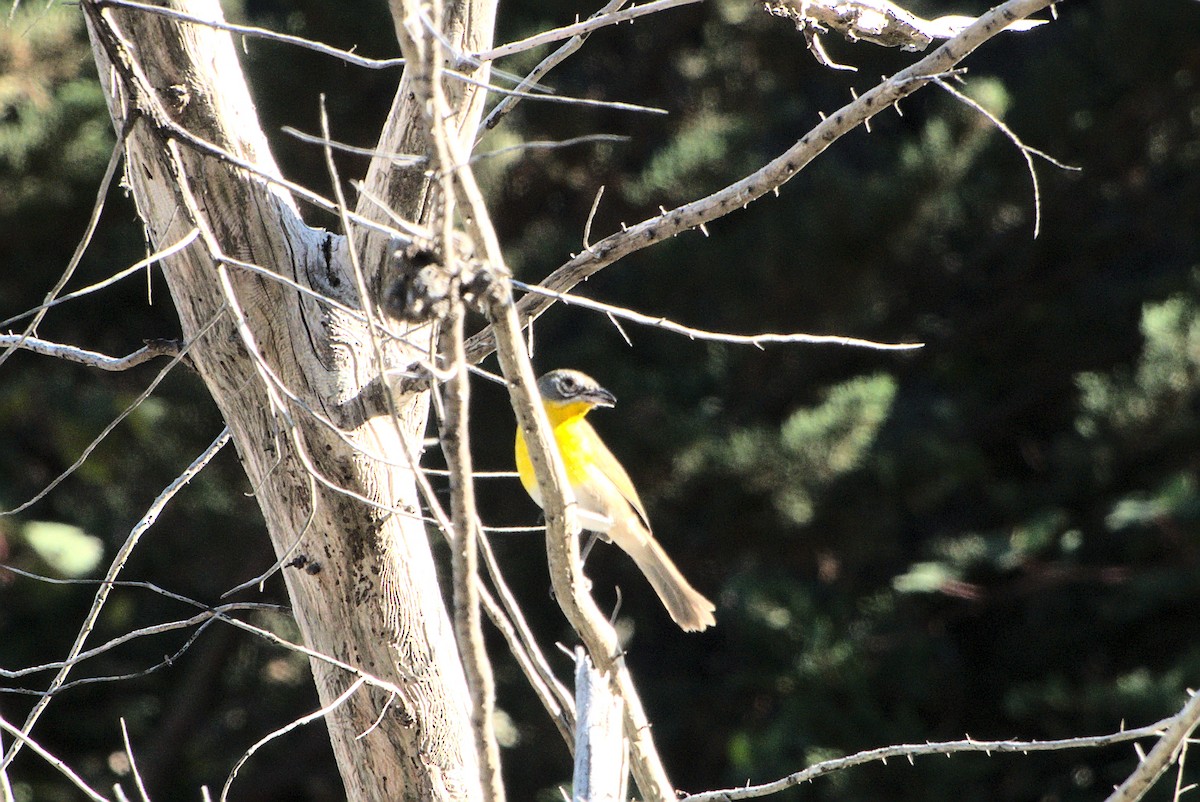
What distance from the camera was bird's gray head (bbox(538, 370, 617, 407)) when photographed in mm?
4344

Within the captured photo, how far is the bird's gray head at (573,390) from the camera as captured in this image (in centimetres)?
434

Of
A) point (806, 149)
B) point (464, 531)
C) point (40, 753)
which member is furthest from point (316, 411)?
point (806, 149)

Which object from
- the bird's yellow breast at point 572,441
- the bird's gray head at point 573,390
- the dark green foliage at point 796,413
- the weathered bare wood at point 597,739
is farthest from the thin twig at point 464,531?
the dark green foliage at point 796,413

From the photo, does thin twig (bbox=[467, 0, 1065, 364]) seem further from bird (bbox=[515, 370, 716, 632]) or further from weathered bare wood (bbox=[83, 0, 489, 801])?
bird (bbox=[515, 370, 716, 632])

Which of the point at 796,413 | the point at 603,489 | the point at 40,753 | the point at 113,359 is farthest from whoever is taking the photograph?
the point at 796,413

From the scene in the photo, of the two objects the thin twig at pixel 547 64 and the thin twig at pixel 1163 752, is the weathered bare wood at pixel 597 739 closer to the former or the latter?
the thin twig at pixel 1163 752

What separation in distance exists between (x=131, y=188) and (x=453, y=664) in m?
0.98

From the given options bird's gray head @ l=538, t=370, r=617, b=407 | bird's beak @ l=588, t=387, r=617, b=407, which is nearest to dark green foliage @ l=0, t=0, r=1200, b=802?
bird's gray head @ l=538, t=370, r=617, b=407

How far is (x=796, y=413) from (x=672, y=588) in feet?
6.98

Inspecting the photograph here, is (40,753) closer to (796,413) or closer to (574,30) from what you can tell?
(574,30)

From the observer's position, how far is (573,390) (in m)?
4.42

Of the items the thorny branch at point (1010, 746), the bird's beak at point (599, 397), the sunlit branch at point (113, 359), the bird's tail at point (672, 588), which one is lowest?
the bird's tail at point (672, 588)

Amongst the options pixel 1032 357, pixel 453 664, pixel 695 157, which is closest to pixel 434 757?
pixel 453 664

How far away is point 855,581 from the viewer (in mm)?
6715
